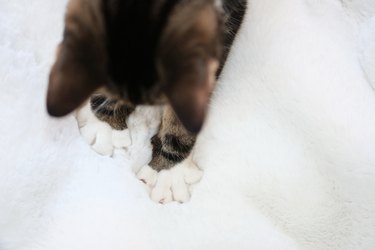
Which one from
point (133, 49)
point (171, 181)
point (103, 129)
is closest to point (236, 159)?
point (171, 181)

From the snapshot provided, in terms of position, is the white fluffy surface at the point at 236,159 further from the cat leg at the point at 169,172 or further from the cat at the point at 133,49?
the cat at the point at 133,49

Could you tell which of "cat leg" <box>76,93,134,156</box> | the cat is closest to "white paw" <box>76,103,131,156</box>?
"cat leg" <box>76,93,134,156</box>

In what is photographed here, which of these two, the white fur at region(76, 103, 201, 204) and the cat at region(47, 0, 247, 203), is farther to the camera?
the white fur at region(76, 103, 201, 204)

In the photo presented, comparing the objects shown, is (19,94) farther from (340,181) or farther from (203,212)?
(340,181)

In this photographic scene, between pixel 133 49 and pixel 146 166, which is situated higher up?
pixel 133 49

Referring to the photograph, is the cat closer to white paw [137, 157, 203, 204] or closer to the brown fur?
the brown fur

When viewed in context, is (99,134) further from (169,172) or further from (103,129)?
(169,172)

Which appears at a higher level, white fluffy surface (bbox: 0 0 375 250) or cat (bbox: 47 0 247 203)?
cat (bbox: 47 0 247 203)

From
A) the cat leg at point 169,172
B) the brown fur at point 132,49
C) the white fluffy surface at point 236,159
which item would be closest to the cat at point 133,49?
the brown fur at point 132,49
